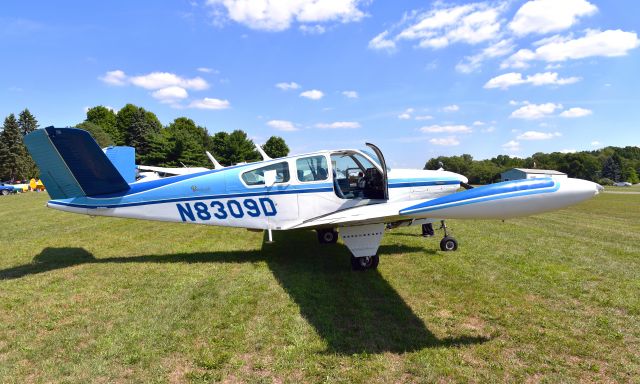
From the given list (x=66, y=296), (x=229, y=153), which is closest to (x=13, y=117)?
(x=229, y=153)

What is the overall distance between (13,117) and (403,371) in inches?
3234

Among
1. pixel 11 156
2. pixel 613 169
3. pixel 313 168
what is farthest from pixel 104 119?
pixel 613 169

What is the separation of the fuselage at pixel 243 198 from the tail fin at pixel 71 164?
8.2 inches

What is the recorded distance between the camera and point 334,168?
23.8 ft

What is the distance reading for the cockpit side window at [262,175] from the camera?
7.06 metres

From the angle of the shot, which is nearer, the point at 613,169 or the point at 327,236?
the point at 327,236

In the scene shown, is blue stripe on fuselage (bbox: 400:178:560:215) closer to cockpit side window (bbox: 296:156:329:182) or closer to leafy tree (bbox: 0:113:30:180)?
cockpit side window (bbox: 296:156:329:182)

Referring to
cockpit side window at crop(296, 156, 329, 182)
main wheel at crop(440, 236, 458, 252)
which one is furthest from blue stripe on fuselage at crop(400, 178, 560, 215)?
main wheel at crop(440, 236, 458, 252)

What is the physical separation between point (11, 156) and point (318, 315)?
7490 centimetres

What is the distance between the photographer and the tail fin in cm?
632

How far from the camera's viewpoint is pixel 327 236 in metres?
9.38

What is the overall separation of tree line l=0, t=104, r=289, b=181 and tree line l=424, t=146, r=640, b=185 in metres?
44.7

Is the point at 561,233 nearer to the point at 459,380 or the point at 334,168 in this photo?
the point at 334,168

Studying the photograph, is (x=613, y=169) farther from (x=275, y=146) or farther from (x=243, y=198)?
(x=243, y=198)
